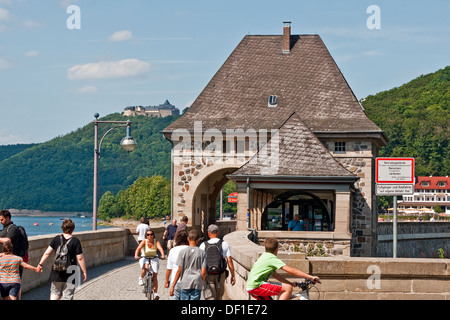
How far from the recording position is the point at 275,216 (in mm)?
34625

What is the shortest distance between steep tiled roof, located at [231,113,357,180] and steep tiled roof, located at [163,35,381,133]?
3162 millimetres

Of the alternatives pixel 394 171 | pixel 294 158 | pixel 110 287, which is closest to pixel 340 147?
pixel 294 158

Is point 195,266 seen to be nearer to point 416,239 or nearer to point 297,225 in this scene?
point 297,225

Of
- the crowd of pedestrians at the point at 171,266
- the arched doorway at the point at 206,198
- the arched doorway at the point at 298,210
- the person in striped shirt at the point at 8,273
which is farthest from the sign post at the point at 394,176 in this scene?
the arched doorway at the point at 206,198

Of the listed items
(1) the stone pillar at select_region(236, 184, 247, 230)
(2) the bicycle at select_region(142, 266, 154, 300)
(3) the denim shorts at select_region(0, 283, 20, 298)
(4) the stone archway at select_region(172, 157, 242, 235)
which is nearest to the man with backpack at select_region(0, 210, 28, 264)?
(3) the denim shorts at select_region(0, 283, 20, 298)

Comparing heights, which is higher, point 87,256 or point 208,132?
point 208,132

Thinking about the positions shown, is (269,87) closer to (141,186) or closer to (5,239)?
(5,239)

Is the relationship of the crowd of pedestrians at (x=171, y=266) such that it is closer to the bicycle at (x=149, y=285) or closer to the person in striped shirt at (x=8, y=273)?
the person in striped shirt at (x=8, y=273)

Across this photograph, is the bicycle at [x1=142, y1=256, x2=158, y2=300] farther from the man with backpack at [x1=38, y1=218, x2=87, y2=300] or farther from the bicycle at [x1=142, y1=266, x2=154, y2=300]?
the man with backpack at [x1=38, y1=218, x2=87, y2=300]

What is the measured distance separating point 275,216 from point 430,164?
131 metres

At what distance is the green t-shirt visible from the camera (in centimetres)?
1133

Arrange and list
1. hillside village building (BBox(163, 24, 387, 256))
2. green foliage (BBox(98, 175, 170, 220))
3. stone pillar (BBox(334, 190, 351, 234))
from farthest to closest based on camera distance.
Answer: green foliage (BBox(98, 175, 170, 220))
hillside village building (BBox(163, 24, 387, 256))
stone pillar (BBox(334, 190, 351, 234))

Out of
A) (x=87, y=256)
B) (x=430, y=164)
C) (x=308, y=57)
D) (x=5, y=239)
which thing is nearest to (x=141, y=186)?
(x=430, y=164)

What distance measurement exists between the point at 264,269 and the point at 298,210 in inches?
913
